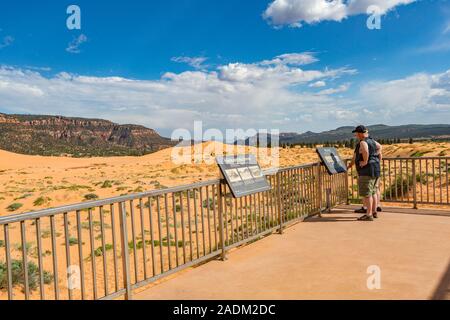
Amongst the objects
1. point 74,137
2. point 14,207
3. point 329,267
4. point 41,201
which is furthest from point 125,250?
point 74,137

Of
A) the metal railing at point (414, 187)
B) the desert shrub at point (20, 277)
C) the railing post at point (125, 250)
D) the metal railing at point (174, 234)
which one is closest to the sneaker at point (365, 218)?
the metal railing at point (174, 234)

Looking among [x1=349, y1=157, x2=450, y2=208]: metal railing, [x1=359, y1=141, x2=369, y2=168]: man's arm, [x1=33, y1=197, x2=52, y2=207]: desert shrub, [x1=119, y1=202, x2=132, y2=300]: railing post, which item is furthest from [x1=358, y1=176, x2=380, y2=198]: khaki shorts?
[x1=33, y1=197, x2=52, y2=207]: desert shrub

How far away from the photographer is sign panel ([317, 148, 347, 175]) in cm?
792

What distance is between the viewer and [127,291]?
4.07m

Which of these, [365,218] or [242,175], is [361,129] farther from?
[242,175]

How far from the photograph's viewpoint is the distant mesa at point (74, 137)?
317ft

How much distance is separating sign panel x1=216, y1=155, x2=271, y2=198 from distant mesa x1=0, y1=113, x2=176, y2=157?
83911 millimetres

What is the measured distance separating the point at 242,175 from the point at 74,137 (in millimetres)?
131429

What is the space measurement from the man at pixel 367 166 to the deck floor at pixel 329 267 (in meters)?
0.58

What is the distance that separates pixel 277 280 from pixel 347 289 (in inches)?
29.8

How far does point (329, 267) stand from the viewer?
487cm

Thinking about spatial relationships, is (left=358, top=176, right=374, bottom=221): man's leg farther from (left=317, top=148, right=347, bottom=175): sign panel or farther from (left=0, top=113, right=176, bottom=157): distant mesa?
(left=0, top=113, right=176, bottom=157): distant mesa
